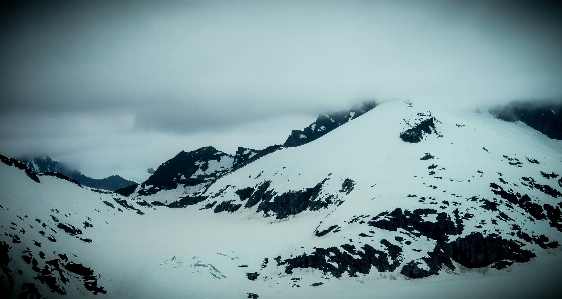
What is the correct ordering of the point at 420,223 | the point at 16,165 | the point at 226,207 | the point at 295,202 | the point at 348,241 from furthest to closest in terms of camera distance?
the point at 226,207 < the point at 295,202 < the point at 16,165 < the point at 420,223 < the point at 348,241

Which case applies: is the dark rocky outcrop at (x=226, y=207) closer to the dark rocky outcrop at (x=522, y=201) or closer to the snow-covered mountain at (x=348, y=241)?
the snow-covered mountain at (x=348, y=241)

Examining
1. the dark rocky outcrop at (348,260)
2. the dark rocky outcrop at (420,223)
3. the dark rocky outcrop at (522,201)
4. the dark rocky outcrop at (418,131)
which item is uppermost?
the dark rocky outcrop at (418,131)

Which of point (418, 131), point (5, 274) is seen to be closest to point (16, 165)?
point (5, 274)

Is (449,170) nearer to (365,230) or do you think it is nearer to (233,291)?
(365,230)

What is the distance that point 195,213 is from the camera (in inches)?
7274

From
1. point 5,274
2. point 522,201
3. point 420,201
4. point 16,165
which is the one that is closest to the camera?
point 5,274

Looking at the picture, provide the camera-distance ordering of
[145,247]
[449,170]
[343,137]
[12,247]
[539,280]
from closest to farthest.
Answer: [12,247] < [539,280] < [145,247] < [449,170] < [343,137]

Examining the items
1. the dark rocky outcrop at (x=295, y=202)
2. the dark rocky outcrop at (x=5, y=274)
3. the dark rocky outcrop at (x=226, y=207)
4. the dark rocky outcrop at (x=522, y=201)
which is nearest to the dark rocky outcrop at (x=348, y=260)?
the dark rocky outcrop at (x=522, y=201)

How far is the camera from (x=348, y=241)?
75688mm

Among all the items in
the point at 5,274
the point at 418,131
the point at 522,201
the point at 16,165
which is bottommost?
the point at 5,274

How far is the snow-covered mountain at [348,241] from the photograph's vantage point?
198ft

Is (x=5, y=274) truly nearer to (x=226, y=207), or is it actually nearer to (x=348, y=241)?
(x=348, y=241)

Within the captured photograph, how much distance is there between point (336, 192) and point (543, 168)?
2976 inches

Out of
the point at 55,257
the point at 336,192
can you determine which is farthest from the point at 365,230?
the point at 55,257
